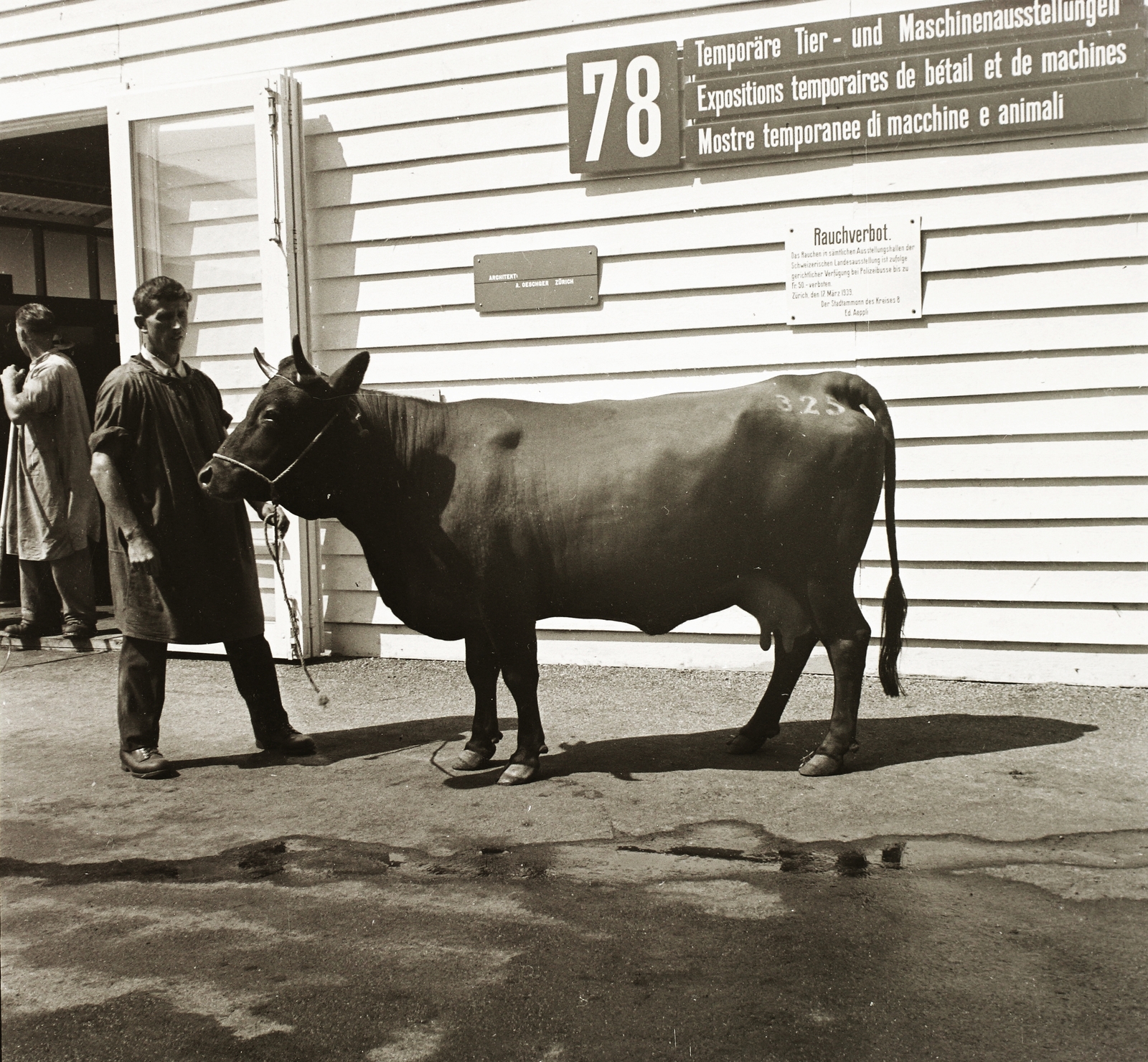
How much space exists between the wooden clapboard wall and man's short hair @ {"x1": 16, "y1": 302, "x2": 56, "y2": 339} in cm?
113

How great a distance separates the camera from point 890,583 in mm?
5340

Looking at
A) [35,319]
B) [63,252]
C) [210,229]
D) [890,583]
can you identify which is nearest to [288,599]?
[890,583]

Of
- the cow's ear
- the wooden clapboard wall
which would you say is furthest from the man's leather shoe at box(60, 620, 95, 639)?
the cow's ear

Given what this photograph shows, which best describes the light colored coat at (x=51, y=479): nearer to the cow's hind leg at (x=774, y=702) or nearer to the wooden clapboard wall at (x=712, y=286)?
the wooden clapboard wall at (x=712, y=286)

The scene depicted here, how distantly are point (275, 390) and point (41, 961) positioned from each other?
223 cm

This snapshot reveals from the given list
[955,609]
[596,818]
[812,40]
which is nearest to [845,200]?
[812,40]

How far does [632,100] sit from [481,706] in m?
3.41

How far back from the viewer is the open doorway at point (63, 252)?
32.0ft

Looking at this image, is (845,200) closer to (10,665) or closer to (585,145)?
(585,145)

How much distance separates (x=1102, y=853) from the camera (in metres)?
4.03

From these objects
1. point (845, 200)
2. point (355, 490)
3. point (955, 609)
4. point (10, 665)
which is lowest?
point (10, 665)

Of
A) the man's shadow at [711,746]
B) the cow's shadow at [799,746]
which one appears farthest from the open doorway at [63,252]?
the cow's shadow at [799,746]

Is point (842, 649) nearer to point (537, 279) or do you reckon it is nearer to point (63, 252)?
point (537, 279)

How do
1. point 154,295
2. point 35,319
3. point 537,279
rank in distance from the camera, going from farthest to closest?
point 35,319, point 537,279, point 154,295
